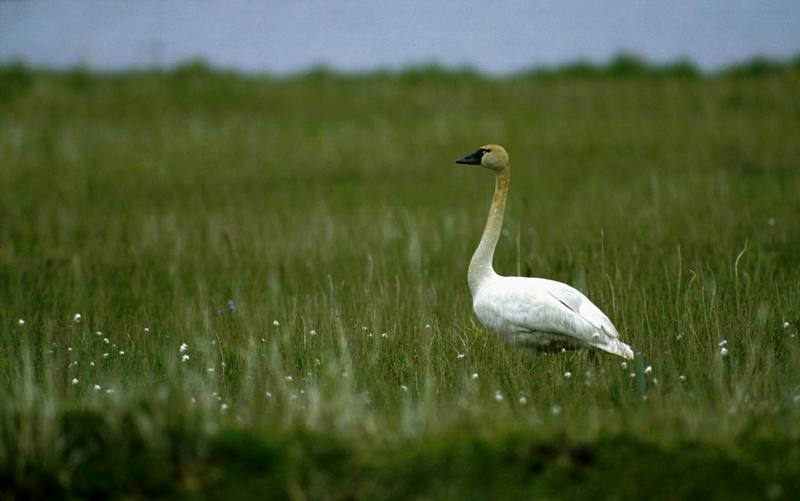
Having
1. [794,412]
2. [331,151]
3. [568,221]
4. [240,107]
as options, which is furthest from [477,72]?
[794,412]

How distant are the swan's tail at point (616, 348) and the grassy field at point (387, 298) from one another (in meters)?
0.13

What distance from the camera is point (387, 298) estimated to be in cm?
861

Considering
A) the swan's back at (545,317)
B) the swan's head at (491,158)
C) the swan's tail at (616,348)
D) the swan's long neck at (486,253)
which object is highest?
the swan's head at (491,158)

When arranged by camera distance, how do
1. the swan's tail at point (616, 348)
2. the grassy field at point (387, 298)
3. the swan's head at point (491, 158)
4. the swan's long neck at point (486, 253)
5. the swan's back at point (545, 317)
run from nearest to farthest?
the grassy field at point (387, 298) < the swan's tail at point (616, 348) < the swan's back at point (545, 317) < the swan's long neck at point (486, 253) < the swan's head at point (491, 158)

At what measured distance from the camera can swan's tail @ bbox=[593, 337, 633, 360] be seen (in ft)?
21.8

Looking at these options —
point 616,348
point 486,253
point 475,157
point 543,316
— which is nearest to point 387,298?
point 486,253

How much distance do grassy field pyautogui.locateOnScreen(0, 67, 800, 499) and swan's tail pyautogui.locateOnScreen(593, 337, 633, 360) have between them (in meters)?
0.13

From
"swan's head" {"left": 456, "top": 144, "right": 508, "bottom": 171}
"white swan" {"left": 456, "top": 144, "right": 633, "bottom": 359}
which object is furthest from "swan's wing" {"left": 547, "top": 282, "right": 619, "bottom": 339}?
"swan's head" {"left": 456, "top": 144, "right": 508, "bottom": 171}

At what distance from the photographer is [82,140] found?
19.0 m

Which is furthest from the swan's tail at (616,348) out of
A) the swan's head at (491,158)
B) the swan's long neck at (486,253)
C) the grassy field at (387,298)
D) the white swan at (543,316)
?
the swan's head at (491,158)

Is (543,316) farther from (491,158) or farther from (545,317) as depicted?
(491,158)

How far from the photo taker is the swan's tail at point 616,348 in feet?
21.8

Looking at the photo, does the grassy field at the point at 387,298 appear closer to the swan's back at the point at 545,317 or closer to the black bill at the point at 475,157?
the swan's back at the point at 545,317

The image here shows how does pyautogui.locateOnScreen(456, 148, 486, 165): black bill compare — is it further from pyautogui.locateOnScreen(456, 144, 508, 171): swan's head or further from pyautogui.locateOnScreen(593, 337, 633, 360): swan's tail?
pyautogui.locateOnScreen(593, 337, 633, 360): swan's tail
